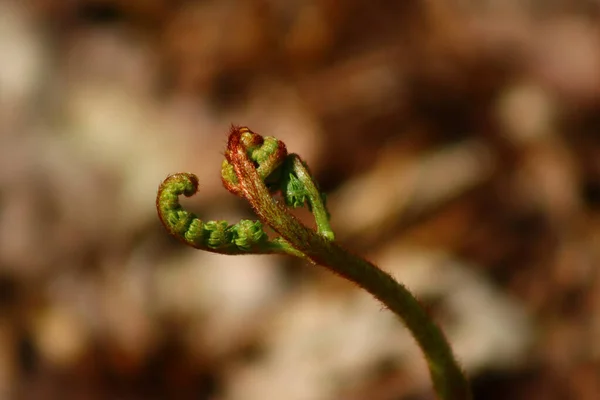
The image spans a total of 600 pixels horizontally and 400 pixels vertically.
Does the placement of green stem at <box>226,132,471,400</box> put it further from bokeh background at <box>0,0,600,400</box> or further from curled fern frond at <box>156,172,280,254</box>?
bokeh background at <box>0,0,600,400</box>

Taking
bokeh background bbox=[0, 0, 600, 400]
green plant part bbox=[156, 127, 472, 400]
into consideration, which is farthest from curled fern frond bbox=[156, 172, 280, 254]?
bokeh background bbox=[0, 0, 600, 400]

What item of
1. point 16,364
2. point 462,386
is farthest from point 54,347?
point 462,386

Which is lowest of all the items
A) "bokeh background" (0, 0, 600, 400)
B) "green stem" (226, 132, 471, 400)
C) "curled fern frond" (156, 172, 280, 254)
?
"curled fern frond" (156, 172, 280, 254)

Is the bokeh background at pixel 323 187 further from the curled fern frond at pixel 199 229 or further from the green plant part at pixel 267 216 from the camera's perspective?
the curled fern frond at pixel 199 229

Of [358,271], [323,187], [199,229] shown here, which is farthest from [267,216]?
[323,187]

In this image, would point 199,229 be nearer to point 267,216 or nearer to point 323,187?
point 267,216

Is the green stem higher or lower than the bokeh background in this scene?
lower

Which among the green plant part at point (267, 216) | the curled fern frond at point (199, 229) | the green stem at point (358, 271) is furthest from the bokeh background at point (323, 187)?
the curled fern frond at point (199, 229)
